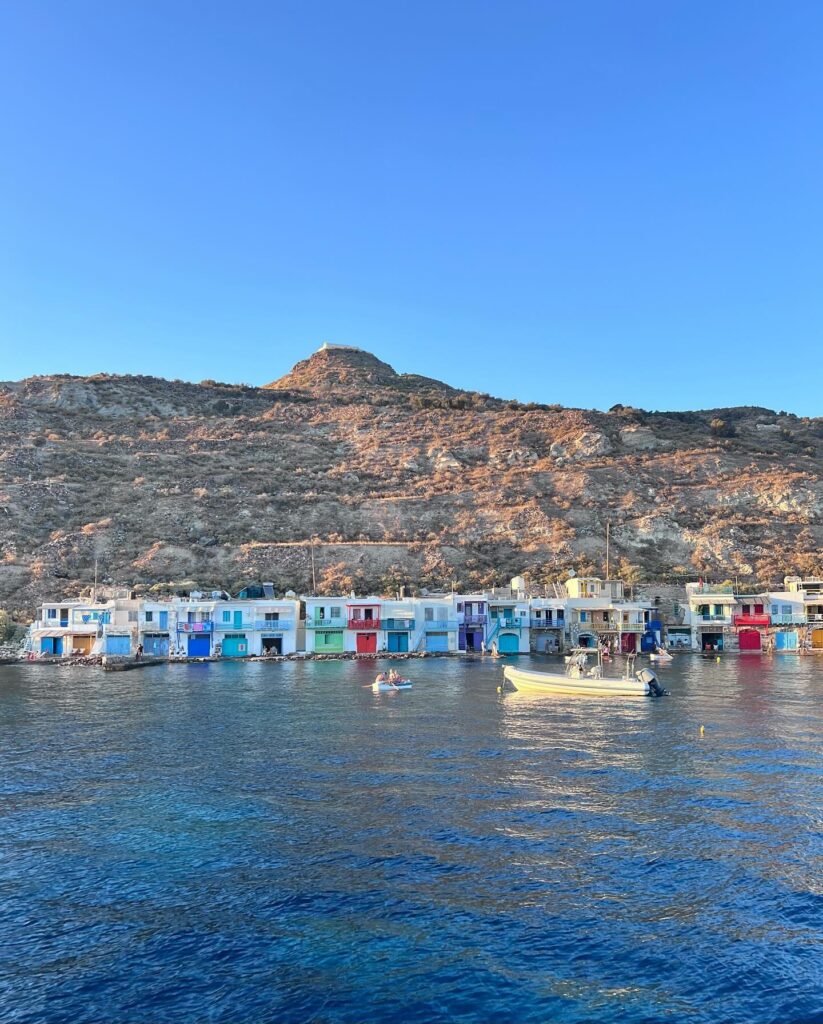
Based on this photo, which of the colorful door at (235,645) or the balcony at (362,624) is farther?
the balcony at (362,624)

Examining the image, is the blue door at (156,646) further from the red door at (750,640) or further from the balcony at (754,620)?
the red door at (750,640)

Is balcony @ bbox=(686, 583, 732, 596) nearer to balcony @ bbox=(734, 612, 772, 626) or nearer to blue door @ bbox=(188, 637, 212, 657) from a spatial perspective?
balcony @ bbox=(734, 612, 772, 626)

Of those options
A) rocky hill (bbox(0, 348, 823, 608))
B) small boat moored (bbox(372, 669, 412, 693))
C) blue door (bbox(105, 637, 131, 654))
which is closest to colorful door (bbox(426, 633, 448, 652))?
rocky hill (bbox(0, 348, 823, 608))

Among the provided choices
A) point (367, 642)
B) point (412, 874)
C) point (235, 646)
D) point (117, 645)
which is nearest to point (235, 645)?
point (235, 646)

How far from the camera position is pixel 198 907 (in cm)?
1527

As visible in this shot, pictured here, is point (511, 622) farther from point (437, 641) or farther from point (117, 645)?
point (117, 645)

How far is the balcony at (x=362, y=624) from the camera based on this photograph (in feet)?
238

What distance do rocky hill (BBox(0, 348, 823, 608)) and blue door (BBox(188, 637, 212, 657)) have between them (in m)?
10.4

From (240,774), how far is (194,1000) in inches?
528

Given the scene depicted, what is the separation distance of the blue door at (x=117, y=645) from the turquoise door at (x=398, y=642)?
23.1m

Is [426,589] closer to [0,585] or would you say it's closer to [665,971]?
[0,585]

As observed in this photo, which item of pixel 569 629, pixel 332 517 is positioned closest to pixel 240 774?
pixel 569 629

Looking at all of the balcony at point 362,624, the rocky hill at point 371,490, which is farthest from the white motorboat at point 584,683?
the rocky hill at point 371,490

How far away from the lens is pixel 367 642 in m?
73.2
